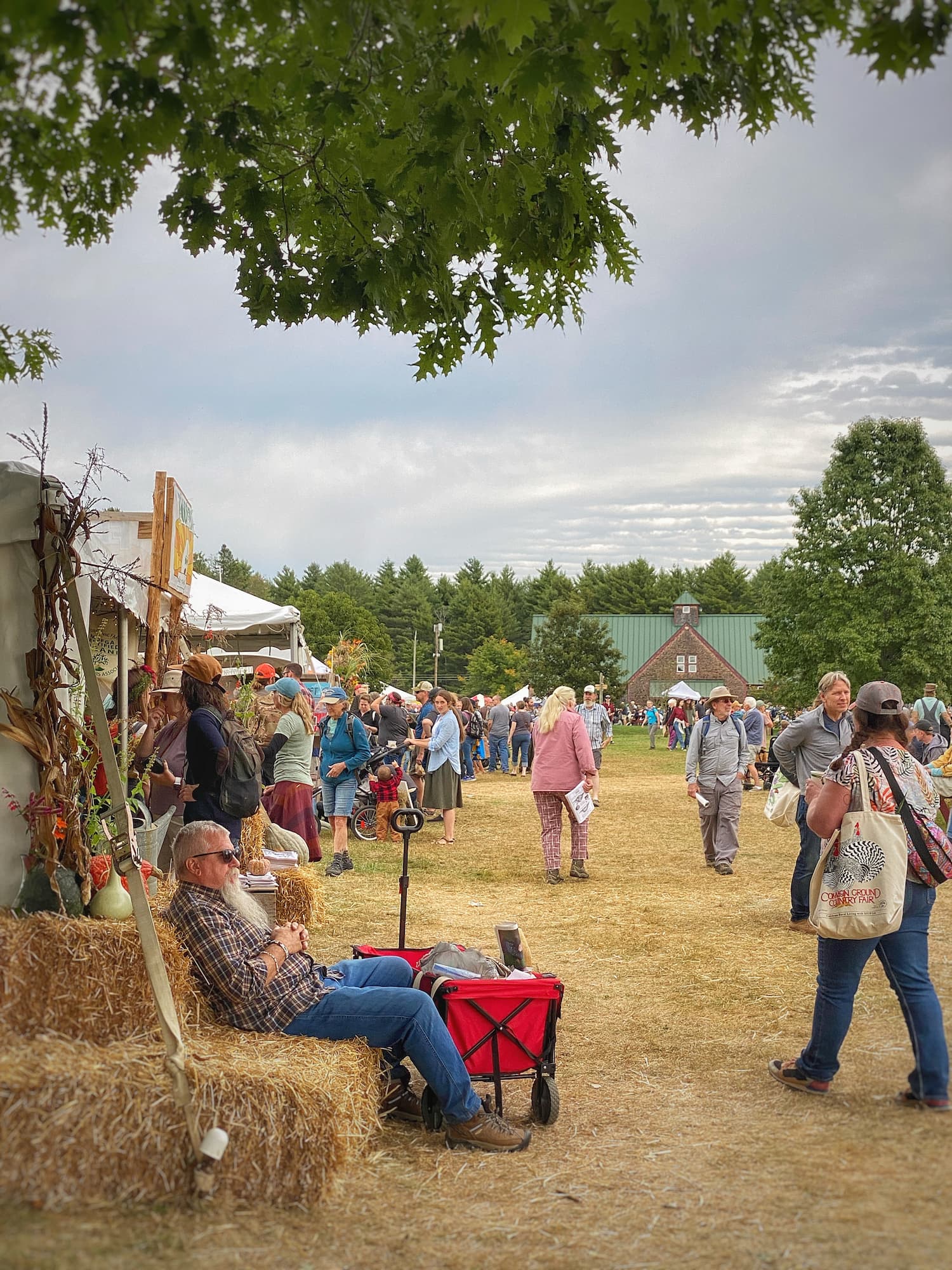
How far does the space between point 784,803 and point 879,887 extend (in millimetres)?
3728

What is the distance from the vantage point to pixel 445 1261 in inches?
132

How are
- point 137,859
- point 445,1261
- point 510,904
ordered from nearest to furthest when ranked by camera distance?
point 445,1261 → point 137,859 → point 510,904

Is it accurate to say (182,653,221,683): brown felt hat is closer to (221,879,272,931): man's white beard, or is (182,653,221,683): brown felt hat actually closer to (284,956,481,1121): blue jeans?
(221,879,272,931): man's white beard

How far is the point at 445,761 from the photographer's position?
43.8ft

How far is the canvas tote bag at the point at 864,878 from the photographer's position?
4.48 meters

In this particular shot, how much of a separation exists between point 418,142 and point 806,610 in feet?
130

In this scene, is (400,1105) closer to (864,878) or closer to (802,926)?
(864,878)

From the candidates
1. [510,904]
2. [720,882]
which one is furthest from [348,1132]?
[720,882]

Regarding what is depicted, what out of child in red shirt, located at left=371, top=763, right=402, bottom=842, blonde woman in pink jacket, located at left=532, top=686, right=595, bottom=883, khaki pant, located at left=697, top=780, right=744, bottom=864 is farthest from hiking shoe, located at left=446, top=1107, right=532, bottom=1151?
child in red shirt, located at left=371, top=763, right=402, bottom=842

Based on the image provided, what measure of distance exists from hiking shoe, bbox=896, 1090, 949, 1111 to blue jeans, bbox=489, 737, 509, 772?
2292 cm

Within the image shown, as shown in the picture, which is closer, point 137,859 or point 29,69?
Result: point 29,69

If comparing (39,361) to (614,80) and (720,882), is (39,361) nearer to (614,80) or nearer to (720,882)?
(614,80)

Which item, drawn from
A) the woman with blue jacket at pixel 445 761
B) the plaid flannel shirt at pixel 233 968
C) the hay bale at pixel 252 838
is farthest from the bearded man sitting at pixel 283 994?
the woman with blue jacket at pixel 445 761

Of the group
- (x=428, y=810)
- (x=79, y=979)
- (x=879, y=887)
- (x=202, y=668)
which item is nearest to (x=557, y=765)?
(x=428, y=810)
